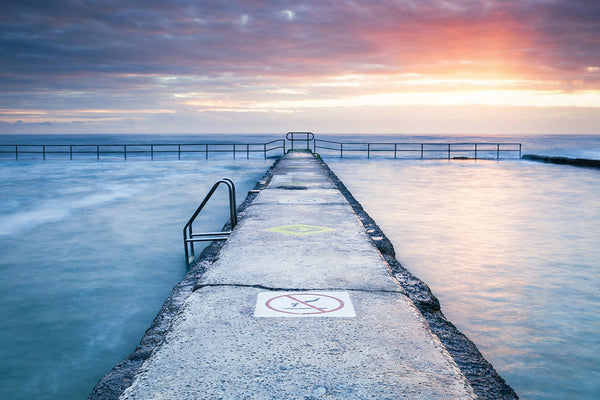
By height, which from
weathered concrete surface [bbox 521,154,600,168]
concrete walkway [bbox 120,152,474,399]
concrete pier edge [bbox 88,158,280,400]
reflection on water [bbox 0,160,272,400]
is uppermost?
weathered concrete surface [bbox 521,154,600,168]

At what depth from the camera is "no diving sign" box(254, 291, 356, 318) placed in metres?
3.30

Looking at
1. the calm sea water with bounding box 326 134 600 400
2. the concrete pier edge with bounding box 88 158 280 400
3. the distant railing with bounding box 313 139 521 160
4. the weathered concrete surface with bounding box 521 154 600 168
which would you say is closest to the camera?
the concrete pier edge with bounding box 88 158 280 400

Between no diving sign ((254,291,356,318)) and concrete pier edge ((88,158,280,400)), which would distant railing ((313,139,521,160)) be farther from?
no diving sign ((254,291,356,318))

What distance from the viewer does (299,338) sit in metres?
2.89

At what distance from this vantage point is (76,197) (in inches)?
642

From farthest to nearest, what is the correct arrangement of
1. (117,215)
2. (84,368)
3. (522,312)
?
(117,215)
(522,312)
(84,368)

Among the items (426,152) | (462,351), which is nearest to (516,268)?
(462,351)

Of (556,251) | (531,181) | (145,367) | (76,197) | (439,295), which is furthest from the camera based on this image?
(531,181)

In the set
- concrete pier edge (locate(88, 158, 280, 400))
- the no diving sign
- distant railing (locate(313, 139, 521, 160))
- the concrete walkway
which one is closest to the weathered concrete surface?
distant railing (locate(313, 139, 521, 160))

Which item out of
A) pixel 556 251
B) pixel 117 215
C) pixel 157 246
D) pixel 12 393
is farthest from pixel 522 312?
pixel 117 215

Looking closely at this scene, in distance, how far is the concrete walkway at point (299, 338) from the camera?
2367 millimetres

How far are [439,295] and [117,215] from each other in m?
9.43

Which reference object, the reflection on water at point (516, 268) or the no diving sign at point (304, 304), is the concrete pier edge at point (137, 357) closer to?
the no diving sign at point (304, 304)

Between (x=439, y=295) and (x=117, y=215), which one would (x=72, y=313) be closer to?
(x=439, y=295)
